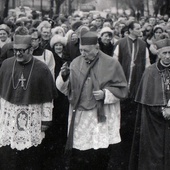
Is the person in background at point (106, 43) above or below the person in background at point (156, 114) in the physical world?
above

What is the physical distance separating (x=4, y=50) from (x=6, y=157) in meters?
2.49

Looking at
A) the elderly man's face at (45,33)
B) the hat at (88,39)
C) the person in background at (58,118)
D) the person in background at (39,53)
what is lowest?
the person in background at (58,118)

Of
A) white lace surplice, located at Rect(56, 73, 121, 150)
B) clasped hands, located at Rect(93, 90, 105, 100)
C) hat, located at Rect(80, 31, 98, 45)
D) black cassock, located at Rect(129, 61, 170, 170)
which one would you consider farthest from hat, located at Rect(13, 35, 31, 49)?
black cassock, located at Rect(129, 61, 170, 170)

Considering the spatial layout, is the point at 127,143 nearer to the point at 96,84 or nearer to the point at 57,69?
the point at 57,69

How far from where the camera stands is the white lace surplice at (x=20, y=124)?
18.5 feet

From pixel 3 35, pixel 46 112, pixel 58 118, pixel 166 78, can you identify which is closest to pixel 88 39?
pixel 46 112

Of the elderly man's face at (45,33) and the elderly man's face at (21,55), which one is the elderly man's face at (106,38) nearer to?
the elderly man's face at (45,33)

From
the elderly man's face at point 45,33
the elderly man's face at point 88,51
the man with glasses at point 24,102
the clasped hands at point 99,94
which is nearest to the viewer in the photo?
the clasped hands at point 99,94

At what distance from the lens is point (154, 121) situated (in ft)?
19.5

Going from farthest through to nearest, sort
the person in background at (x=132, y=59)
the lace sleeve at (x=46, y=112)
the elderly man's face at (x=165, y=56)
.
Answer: the person in background at (x=132, y=59), the elderly man's face at (x=165, y=56), the lace sleeve at (x=46, y=112)

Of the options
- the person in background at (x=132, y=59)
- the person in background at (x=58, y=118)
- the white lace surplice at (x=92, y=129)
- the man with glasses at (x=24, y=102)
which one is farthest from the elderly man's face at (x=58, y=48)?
the white lace surplice at (x=92, y=129)

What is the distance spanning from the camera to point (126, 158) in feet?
Result: 23.9

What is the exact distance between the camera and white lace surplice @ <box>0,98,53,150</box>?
222 inches

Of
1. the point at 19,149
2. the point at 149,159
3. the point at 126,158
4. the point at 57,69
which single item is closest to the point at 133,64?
the point at 57,69
